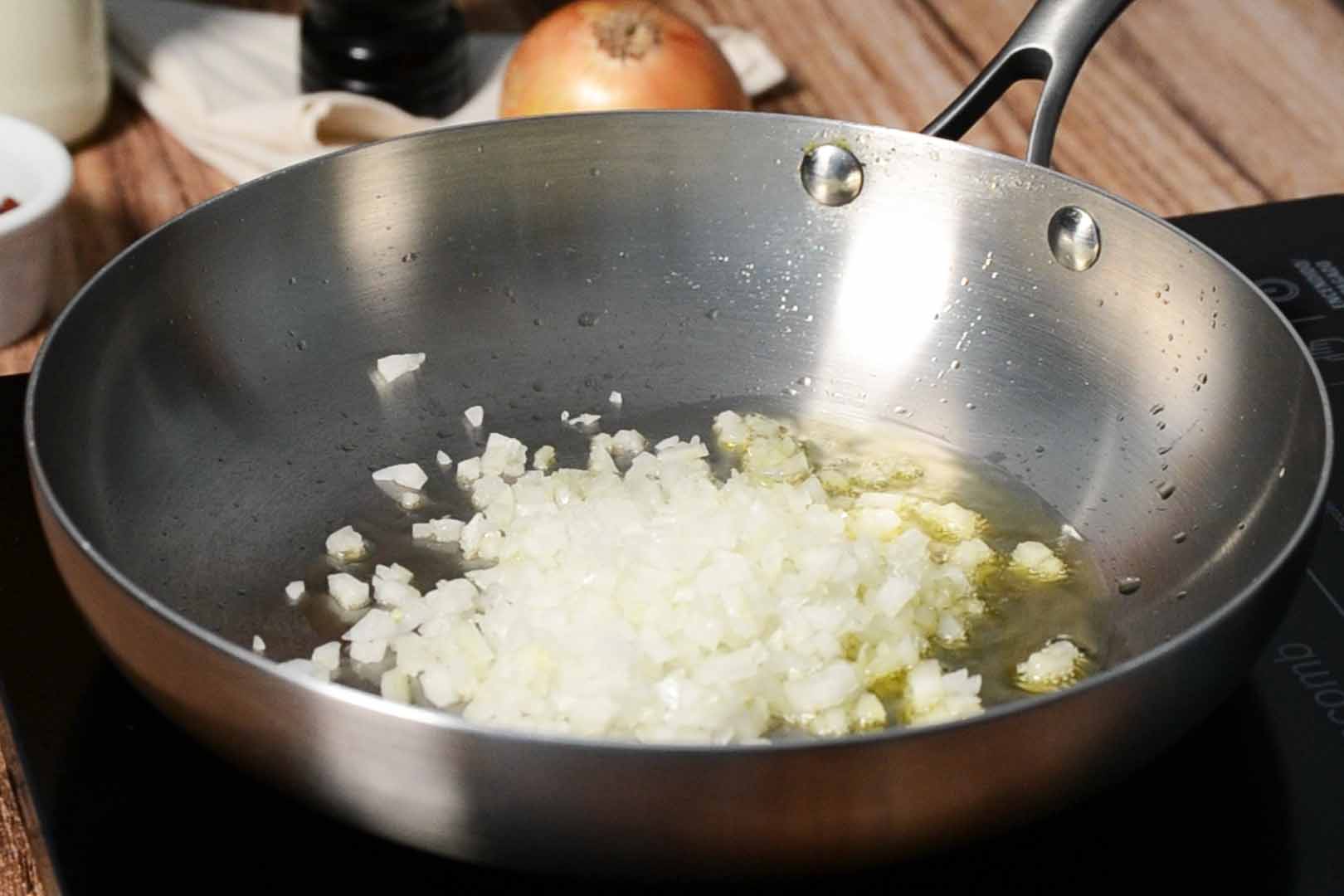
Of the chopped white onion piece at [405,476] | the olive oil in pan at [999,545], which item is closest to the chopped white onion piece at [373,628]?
the chopped white onion piece at [405,476]

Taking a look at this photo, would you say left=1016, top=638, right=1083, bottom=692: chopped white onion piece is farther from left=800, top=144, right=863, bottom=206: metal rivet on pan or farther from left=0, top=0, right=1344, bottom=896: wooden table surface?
left=0, top=0, right=1344, bottom=896: wooden table surface

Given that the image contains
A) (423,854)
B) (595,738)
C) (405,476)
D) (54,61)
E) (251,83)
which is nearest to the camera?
(595,738)

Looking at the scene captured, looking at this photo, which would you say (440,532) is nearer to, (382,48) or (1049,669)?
(1049,669)

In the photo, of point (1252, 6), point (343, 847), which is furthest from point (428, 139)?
point (1252, 6)

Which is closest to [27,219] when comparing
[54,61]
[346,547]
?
[54,61]

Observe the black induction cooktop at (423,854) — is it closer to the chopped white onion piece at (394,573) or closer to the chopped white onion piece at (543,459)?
the chopped white onion piece at (394,573)

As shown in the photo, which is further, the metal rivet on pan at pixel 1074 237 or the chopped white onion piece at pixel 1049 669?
the metal rivet on pan at pixel 1074 237

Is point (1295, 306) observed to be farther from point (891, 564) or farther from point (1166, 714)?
point (1166, 714)

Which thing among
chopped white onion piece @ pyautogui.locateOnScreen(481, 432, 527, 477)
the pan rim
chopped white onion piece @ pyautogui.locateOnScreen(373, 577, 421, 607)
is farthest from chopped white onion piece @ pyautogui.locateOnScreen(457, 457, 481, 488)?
the pan rim
